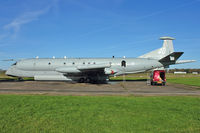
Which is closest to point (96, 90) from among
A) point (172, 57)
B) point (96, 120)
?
point (96, 120)

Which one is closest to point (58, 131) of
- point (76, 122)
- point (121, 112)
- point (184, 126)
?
point (76, 122)

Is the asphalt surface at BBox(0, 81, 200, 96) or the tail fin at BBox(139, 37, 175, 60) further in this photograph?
the tail fin at BBox(139, 37, 175, 60)

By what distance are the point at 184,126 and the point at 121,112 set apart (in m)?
2.35

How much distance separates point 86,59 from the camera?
25.9m

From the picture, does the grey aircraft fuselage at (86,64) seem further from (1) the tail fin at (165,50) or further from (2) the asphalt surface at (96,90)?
(2) the asphalt surface at (96,90)

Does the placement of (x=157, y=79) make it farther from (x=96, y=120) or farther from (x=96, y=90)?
(x=96, y=120)

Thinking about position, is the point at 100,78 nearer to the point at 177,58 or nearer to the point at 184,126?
the point at 177,58

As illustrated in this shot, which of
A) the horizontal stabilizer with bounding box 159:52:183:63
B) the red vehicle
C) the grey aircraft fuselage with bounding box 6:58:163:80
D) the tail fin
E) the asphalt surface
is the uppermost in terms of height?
the tail fin

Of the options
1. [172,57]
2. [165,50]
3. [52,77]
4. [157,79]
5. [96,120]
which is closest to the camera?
[96,120]

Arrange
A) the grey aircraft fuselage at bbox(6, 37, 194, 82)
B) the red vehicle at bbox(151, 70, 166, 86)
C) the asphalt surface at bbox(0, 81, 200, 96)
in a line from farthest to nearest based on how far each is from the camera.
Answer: the grey aircraft fuselage at bbox(6, 37, 194, 82)
the red vehicle at bbox(151, 70, 166, 86)
the asphalt surface at bbox(0, 81, 200, 96)

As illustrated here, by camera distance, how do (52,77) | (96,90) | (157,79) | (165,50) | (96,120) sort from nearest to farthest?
(96,120)
(96,90)
(157,79)
(52,77)
(165,50)

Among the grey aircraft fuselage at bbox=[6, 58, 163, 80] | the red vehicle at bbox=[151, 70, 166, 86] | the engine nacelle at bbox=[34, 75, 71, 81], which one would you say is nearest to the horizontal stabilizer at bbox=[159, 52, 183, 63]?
the grey aircraft fuselage at bbox=[6, 58, 163, 80]

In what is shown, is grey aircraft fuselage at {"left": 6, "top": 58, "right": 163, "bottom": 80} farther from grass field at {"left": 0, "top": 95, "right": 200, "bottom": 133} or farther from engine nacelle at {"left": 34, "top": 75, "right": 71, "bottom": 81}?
grass field at {"left": 0, "top": 95, "right": 200, "bottom": 133}

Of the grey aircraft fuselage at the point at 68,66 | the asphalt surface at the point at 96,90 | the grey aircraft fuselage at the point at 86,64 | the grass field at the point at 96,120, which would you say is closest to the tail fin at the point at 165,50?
the grey aircraft fuselage at the point at 86,64
